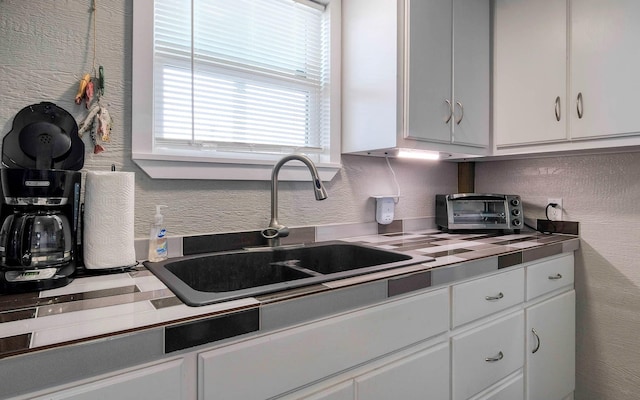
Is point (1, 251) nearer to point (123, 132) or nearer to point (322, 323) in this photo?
point (123, 132)

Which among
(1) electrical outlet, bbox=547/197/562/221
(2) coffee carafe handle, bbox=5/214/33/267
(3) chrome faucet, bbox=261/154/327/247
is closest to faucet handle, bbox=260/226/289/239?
(3) chrome faucet, bbox=261/154/327/247

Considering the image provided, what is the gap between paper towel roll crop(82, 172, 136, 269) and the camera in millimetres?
1031

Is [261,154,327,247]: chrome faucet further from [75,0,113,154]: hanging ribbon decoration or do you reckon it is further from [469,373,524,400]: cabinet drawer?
[469,373,524,400]: cabinet drawer

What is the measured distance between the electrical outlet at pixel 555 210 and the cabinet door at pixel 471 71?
504 millimetres

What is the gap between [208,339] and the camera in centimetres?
72

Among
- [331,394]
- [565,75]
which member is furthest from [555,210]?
[331,394]

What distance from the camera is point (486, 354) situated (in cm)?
134

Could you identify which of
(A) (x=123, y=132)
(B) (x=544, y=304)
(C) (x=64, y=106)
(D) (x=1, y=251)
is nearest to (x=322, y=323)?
(D) (x=1, y=251)

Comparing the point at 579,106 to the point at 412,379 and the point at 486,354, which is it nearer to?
the point at 486,354

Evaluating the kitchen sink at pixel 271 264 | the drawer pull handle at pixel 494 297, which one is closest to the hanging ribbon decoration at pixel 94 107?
the kitchen sink at pixel 271 264

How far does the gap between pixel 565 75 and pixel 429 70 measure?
2.17ft

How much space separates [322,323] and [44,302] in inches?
24.1

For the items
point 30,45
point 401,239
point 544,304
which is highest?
point 30,45

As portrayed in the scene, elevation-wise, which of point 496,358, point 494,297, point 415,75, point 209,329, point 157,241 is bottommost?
point 496,358
